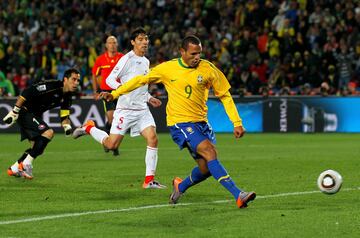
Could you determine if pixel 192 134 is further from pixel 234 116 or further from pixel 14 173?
pixel 14 173

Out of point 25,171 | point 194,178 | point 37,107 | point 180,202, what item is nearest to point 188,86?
point 194,178

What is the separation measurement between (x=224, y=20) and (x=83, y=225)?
23.1m

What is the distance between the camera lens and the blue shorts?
34.4 feet

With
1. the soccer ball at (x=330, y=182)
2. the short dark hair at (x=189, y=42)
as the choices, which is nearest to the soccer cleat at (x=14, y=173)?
the short dark hair at (x=189, y=42)

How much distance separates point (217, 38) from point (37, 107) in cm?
1698

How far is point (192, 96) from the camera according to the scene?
10602 mm

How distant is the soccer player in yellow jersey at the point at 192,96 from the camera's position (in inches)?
411

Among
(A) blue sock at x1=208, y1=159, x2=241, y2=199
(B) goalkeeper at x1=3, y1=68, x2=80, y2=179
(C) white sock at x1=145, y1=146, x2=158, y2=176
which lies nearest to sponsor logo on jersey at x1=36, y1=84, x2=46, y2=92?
(B) goalkeeper at x1=3, y1=68, x2=80, y2=179

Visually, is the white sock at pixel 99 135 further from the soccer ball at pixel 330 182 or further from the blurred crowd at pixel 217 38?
the blurred crowd at pixel 217 38

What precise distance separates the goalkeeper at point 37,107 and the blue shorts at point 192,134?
384cm

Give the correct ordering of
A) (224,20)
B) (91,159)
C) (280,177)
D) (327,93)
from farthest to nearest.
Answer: (224,20) < (327,93) < (91,159) < (280,177)

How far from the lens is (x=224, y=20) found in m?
31.7

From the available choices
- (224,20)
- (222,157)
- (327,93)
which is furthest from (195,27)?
(222,157)

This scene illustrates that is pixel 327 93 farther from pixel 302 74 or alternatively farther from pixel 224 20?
pixel 224 20
